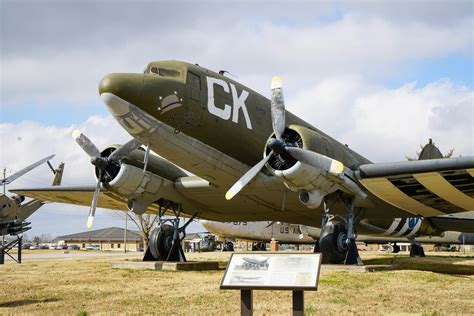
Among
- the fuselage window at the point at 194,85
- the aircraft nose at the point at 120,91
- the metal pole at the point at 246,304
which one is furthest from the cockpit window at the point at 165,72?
the metal pole at the point at 246,304

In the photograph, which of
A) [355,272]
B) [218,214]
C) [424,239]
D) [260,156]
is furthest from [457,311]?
[424,239]

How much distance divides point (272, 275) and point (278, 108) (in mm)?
9770

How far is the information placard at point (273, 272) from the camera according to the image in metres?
7.34

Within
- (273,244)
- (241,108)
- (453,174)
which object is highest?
(241,108)

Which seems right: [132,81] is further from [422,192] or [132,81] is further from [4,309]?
[422,192]

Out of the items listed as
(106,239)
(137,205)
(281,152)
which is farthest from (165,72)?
(106,239)

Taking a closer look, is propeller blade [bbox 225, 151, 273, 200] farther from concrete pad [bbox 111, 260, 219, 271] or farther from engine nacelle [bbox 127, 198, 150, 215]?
engine nacelle [bbox 127, 198, 150, 215]

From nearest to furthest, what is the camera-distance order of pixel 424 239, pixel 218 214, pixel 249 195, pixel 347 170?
pixel 347 170, pixel 249 195, pixel 218 214, pixel 424 239

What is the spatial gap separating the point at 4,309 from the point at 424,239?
5153 cm

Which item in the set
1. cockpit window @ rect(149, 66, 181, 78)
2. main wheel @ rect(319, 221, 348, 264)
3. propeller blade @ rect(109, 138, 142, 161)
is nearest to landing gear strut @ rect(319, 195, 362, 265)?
main wheel @ rect(319, 221, 348, 264)

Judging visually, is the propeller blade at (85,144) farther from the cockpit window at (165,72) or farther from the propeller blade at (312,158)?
the propeller blade at (312,158)

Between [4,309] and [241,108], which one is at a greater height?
[241,108]

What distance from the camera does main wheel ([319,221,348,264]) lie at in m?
18.2

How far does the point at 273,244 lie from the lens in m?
49.2
